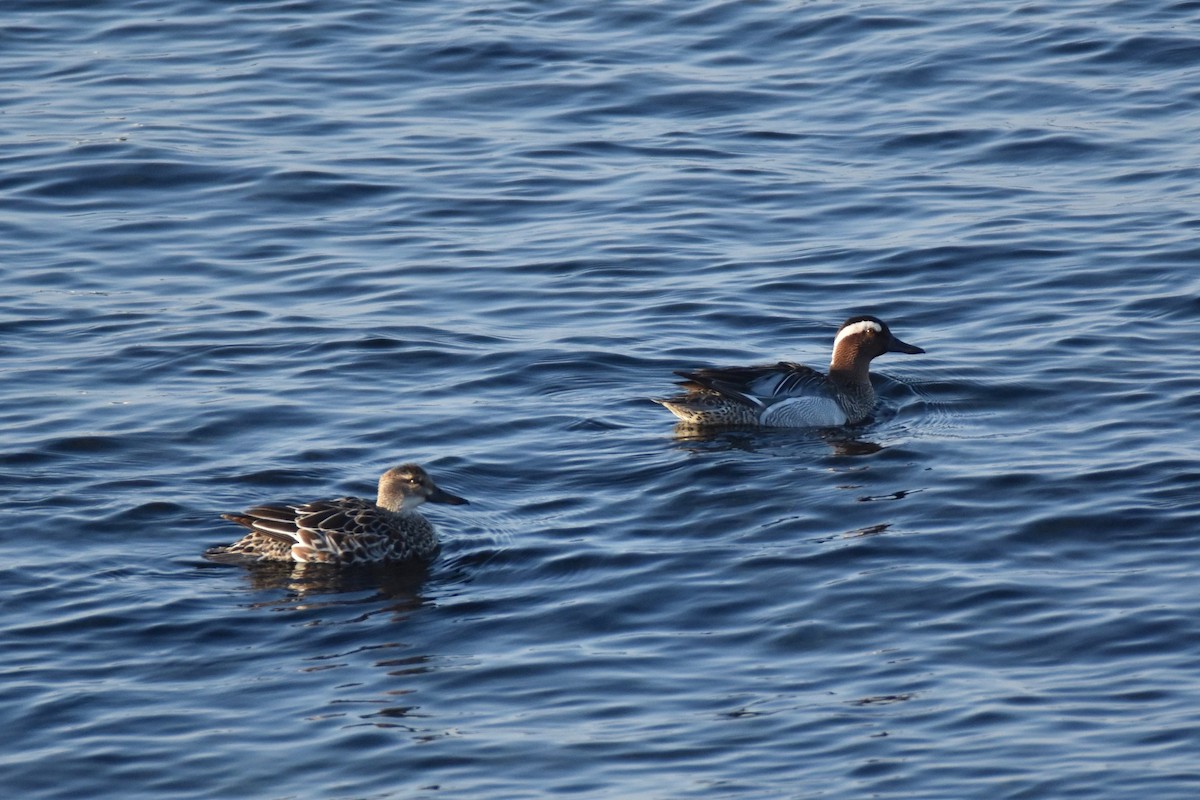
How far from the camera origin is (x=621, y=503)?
12016 mm

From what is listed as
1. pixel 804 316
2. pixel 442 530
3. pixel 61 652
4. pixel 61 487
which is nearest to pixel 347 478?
pixel 442 530

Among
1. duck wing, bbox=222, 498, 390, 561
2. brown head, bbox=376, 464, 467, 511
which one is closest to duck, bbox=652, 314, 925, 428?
brown head, bbox=376, 464, 467, 511

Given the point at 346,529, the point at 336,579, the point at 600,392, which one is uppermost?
the point at 346,529

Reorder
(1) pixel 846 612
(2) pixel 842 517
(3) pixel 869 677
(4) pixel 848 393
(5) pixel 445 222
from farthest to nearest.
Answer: (5) pixel 445 222 < (4) pixel 848 393 < (2) pixel 842 517 < (1) pixel 846 612 < (3) pixel 869 677

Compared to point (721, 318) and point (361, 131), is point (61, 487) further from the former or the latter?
point (361, 131)

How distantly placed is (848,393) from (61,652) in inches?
248

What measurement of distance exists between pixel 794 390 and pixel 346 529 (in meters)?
3.89

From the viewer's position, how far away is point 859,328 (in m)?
14.2

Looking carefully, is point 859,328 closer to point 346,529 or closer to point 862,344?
point 862,344

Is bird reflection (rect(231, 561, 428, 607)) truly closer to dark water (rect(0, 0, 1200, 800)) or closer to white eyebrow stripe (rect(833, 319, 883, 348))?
dark water (rect(0, 0, 1200, 800))

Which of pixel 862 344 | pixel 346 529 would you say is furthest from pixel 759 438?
pixel 346 529

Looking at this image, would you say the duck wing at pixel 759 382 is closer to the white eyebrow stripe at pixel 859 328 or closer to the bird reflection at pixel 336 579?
the white eyebrow stripe at pixel 859 328

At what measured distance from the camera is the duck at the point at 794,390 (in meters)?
13.5

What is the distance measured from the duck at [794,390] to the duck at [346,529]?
2.52 metres
